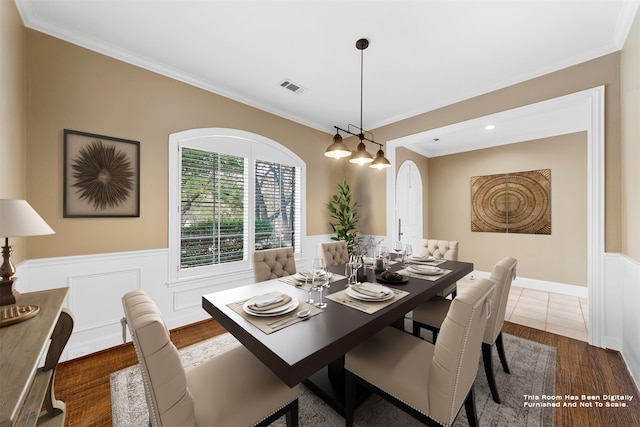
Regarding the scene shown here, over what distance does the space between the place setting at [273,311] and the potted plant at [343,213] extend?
110 inches

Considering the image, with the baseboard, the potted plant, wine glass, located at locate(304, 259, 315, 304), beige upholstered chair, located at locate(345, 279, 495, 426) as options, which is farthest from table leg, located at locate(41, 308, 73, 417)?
the baseboard

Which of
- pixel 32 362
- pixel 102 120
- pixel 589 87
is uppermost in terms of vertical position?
pixel 589 87

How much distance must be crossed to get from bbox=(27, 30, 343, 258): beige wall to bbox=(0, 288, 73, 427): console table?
0.89 meters

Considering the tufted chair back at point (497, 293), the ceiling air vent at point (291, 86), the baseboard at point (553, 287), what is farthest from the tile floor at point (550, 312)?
the ceiling air vent at point (291, 86)

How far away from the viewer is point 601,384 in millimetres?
1928

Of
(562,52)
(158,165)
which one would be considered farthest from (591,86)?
(158,165)

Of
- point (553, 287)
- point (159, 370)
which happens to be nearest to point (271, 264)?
point (159, 370)

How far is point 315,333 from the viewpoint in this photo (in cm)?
116

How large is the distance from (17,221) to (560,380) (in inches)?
149

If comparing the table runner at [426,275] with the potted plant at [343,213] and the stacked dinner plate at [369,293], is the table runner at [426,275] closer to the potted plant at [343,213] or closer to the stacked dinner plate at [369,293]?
the stacked dinner plate at [369,293]

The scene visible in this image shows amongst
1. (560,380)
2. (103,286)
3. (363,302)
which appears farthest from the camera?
(103,286)

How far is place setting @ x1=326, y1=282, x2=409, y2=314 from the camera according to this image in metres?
1.46

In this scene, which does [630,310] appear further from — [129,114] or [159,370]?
[129,114]

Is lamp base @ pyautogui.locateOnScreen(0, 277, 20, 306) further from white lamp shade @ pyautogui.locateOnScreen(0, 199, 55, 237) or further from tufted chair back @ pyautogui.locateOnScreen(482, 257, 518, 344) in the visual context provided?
tufted chair back @ pyautogui.locateOnScreen(482, 257, 518, 344)
